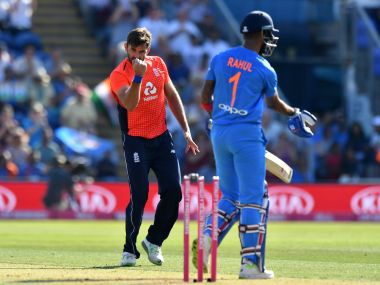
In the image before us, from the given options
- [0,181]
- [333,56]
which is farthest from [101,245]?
[333,56]

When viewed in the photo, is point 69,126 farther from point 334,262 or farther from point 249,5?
point 334,262

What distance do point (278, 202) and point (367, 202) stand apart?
5.88 ft

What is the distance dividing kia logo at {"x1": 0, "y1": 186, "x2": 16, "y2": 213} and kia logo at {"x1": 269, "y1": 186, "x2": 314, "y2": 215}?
200 inches

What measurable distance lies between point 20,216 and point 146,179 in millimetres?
11680

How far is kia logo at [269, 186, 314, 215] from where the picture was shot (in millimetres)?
23031

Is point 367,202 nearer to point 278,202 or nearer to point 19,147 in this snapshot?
point 278,202

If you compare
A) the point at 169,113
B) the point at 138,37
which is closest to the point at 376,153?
the point at 169,113

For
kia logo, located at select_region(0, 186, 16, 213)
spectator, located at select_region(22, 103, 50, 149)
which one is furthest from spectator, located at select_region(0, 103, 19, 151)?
kia logo, located at select_region(0, 186, 16, 213)

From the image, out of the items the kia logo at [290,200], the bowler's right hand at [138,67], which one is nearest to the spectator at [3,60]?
the kia logo at [290,200]

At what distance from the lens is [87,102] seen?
23766 mm

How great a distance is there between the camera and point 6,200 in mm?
22156

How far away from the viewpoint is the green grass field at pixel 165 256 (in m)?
9.63

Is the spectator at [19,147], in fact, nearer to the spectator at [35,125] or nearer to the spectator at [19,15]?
the spectator at [35,125]

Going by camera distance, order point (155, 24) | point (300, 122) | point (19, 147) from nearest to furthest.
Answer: point (300, 122), point (19, 147), point (155, 24)
